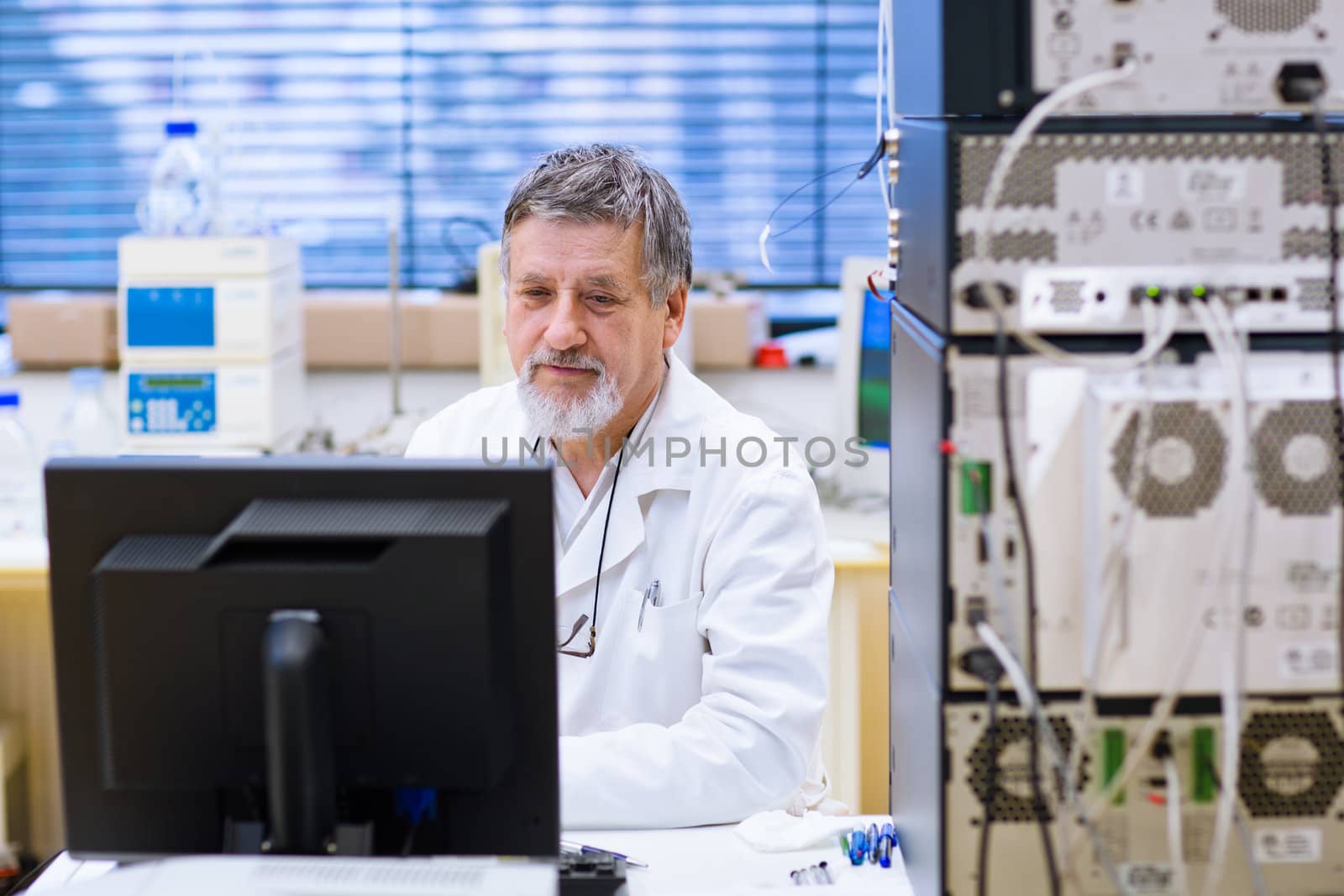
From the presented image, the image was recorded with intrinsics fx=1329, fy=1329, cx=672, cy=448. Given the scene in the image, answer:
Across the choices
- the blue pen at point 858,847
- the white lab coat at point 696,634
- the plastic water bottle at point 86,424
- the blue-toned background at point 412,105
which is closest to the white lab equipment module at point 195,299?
the plastic water bottle at point 86,424

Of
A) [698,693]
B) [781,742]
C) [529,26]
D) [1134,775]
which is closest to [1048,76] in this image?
[1134,775]

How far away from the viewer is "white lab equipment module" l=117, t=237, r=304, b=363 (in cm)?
245

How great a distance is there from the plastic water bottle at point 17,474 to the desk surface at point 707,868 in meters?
1.42

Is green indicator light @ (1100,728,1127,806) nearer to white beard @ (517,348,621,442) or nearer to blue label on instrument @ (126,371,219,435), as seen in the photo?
white beard @ (517,348,621,442)

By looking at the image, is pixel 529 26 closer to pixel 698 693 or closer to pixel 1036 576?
pixel 698 693

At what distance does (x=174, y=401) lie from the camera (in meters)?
2.47

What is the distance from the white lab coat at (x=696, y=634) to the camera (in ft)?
4.31

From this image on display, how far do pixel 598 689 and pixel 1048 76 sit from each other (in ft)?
3.01

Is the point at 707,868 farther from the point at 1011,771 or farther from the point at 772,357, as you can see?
the point at 772,357

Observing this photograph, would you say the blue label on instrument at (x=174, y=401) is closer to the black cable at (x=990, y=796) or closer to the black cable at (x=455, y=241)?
the black cable at (x=455, y=241)

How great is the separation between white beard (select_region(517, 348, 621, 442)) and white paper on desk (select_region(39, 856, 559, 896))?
84 centimetres

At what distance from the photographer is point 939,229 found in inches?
37.1

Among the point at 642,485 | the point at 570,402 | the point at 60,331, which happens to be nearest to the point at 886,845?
the point at 642,485

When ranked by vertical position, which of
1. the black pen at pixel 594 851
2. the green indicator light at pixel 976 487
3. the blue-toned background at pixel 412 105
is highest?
the blue-toned background at pixel 412 105
